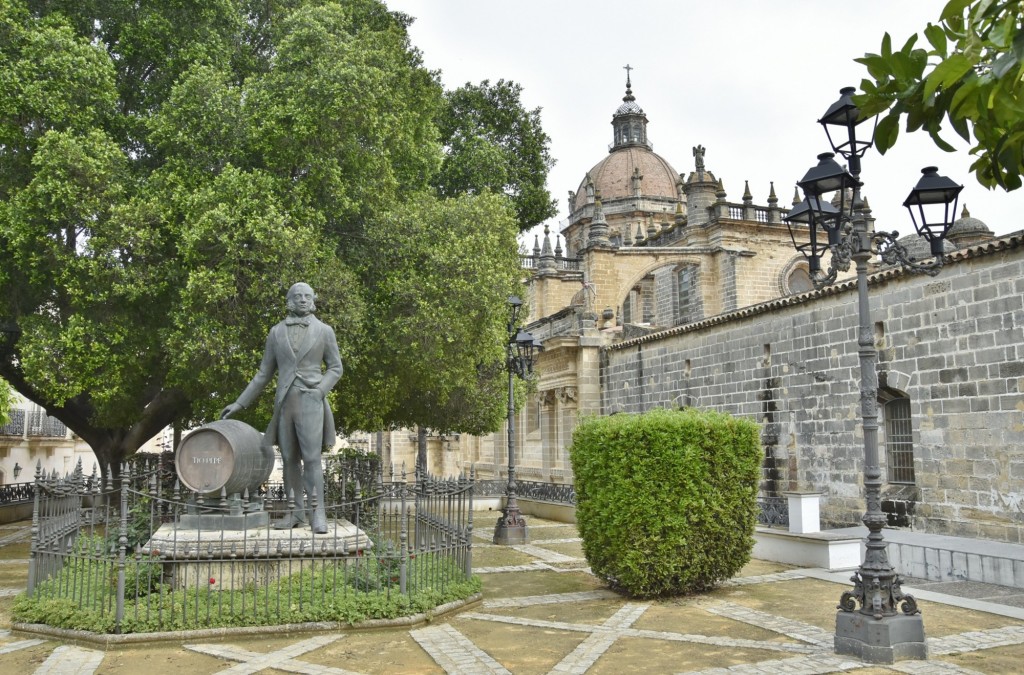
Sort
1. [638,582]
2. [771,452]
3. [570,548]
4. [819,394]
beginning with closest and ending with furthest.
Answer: [638,582] → [570,548] → [819,394] → [771,452]

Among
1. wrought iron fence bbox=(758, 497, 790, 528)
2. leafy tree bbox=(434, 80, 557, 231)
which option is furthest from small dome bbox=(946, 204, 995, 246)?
wrought iron fence bbox=(758, 497, 790, 528)

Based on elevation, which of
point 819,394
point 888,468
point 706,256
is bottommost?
point 888,468

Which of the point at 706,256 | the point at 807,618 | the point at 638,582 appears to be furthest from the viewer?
the point at 706,256

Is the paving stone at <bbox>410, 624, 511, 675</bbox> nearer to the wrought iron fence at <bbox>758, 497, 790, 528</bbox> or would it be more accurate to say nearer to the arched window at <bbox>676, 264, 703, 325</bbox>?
the wrought iron fence at <bbox>758, 497, 790, 528</bbox>

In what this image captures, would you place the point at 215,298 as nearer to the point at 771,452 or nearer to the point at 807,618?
the point at 807,618

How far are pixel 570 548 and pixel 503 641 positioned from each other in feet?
23.0

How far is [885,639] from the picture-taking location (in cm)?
679

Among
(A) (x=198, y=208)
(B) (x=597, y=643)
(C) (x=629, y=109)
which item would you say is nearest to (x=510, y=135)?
(A) (x=198, y=208)

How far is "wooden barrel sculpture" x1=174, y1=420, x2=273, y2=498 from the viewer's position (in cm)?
899

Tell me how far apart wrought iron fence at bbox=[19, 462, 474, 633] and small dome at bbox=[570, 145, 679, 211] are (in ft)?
139

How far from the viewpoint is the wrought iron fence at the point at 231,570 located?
768 cm

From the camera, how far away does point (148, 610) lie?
7551 mm

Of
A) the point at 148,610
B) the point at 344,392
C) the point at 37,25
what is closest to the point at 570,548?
the point at 344,392

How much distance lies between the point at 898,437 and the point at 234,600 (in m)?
12.3
